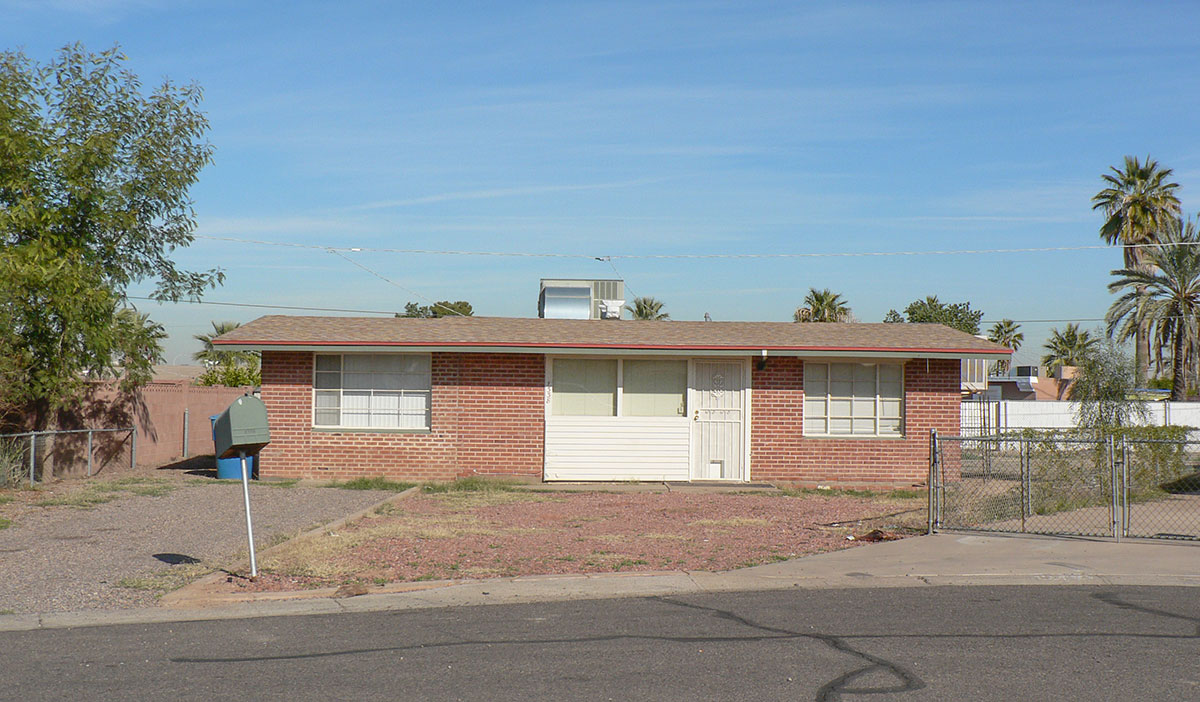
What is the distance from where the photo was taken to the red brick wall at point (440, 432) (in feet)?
62.2

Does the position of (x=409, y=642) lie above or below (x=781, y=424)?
below

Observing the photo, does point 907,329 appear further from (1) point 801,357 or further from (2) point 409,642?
(2) point 409,642

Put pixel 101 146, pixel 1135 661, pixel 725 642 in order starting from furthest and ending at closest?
pixel 101 146 → pixel 725 642 → pixel 1135 661

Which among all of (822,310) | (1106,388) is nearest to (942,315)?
(822,310)

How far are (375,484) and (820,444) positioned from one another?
26.2 ft

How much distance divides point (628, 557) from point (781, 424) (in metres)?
8.82

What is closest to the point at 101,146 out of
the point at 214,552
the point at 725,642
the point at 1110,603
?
the point at 214,552

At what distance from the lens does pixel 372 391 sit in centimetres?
1919

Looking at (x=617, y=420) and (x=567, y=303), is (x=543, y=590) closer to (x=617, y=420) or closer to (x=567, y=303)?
(x=617, y=420)

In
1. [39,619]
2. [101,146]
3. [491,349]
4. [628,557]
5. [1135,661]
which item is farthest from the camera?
[491,349]

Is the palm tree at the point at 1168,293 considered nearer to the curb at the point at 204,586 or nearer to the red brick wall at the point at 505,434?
the red brick wall at the point at 505,434

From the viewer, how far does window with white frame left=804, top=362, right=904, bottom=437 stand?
19.4 meters

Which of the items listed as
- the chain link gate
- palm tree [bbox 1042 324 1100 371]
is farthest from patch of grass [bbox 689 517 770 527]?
palm tree [bbox 1042 324 1100 371]

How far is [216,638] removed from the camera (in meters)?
7.51
